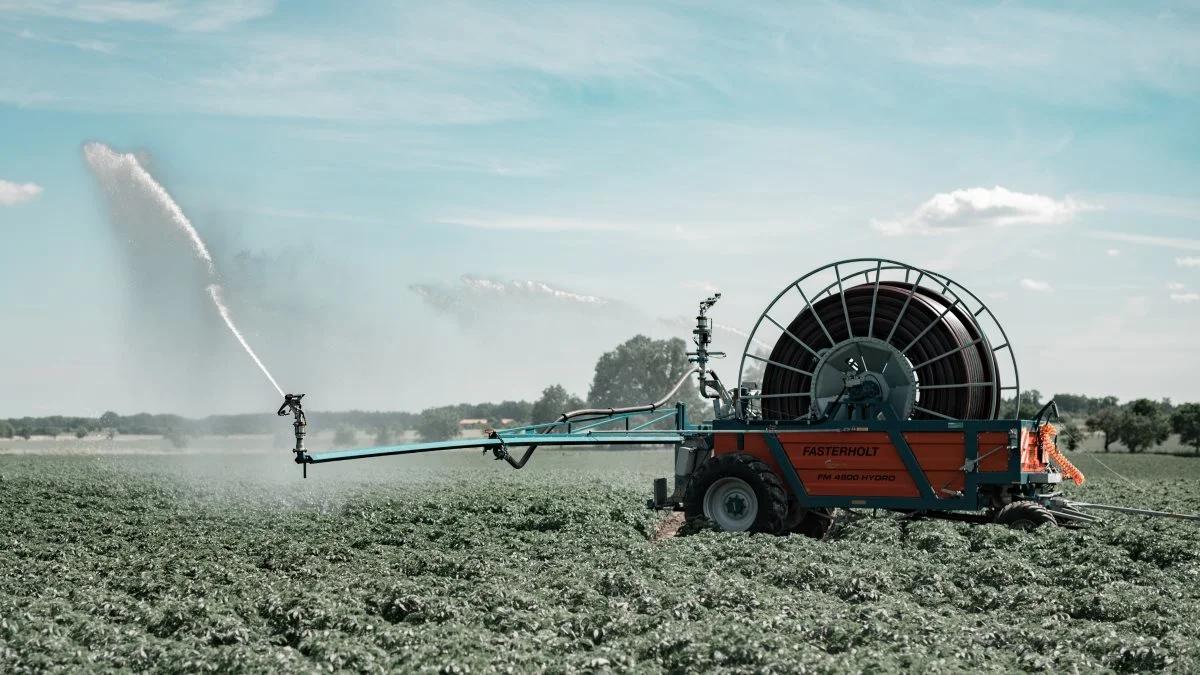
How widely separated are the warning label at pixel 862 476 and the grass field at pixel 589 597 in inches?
33.4

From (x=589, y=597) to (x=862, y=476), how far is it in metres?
6.04

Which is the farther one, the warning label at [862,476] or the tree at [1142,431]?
the tree at [1142,431]

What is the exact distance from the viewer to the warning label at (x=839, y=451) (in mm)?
15734

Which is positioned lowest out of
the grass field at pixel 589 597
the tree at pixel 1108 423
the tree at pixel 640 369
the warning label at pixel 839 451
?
the grass field at pixel 589 597

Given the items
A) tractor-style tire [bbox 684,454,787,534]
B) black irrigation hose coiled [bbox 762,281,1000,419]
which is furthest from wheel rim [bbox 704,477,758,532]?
black irrigation hose coiled [bbox 762,281,1000,419]

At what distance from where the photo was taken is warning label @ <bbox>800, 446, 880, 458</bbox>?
1573 centimetres

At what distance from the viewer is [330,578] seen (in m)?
13.1

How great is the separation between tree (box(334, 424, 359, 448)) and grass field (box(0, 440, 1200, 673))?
46665mm

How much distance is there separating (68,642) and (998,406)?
12.2 metres

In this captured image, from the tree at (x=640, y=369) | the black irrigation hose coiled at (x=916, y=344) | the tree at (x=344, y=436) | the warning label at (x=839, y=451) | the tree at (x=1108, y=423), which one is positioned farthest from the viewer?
the tree at (x=640, y=369)

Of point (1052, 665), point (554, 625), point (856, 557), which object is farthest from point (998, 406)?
point (554, 625)

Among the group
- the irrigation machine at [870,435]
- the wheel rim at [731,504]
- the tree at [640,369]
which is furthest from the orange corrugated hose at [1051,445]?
the tree at [640,369]

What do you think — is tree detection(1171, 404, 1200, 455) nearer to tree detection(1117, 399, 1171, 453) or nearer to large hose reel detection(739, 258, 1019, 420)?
tree detection(1117, 399, 1171, 453)

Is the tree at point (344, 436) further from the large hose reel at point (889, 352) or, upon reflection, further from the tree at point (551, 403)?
the large hose reel at point (889, 352)
